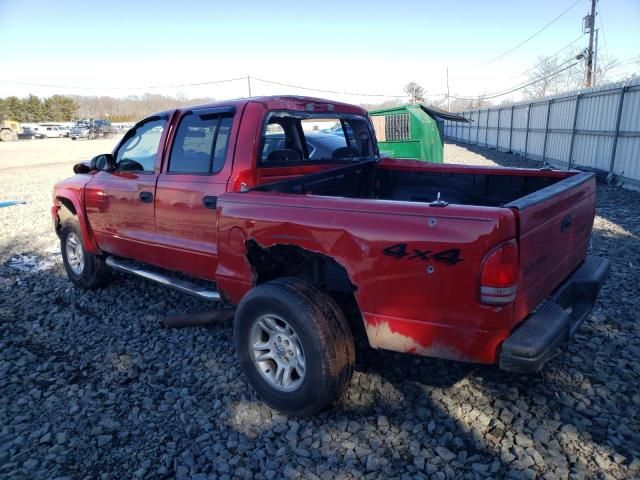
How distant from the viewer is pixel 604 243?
6410 millimetres

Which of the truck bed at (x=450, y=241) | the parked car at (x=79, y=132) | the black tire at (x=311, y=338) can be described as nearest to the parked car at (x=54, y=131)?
the parked car at (x=79, y=132)

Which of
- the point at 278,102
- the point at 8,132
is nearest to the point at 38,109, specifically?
the point at 8,132

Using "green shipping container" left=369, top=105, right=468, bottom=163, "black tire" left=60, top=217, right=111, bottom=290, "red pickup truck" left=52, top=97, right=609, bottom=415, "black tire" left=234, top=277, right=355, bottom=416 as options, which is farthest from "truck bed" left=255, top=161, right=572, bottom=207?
"green shipping container" left=369, top=105, right=468, bottom=163

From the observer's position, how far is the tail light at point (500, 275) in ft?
7.06

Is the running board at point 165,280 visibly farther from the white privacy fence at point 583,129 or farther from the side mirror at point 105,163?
the white privacy fence at point 583,129

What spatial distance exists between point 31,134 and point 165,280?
5887cm

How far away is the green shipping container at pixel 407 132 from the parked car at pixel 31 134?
52145 mm

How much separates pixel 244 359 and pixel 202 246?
3.52ft

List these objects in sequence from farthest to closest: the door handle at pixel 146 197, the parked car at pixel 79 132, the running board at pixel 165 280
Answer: the parked car at pixel 79 132, the door handle at pixel 146 197, the running board at pixel 165 280

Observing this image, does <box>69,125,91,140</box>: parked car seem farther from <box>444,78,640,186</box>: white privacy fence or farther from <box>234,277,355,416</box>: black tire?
<box>234,277,355,416</box>: black tire

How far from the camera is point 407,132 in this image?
42.3ft

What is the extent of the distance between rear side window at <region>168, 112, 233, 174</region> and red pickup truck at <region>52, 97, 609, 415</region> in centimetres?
1

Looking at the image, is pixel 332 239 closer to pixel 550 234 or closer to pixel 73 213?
pixel 550 234

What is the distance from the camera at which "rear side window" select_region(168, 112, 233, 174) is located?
364 cm
